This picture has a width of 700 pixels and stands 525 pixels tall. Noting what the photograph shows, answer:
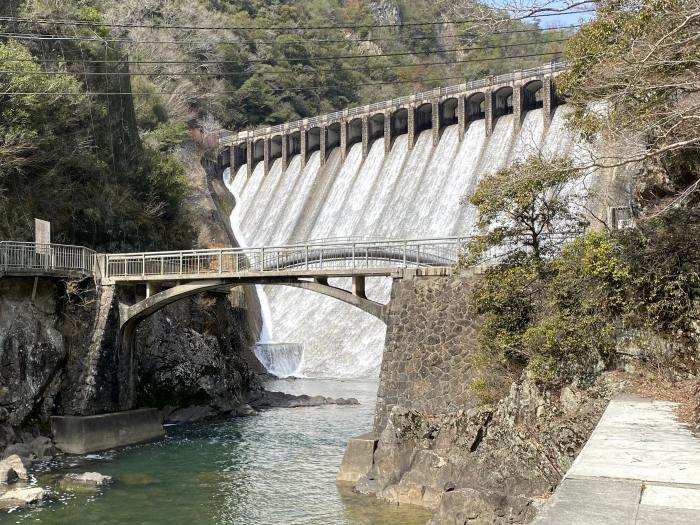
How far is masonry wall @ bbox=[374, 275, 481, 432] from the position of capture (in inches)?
802

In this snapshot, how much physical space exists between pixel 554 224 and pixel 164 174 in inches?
856

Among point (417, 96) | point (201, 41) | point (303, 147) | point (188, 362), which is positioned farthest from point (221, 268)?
Result: point (201, 41)

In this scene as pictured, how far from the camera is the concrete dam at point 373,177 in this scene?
155 feet

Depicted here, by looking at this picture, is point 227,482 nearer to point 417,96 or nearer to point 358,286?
point 358,286

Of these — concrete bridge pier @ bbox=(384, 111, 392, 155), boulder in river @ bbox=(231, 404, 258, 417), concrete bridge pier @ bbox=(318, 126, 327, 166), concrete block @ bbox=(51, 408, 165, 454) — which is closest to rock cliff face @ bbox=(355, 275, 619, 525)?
concrete block @ bbox=(51, 408, 165, 454)

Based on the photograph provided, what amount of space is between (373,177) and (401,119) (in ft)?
16.9

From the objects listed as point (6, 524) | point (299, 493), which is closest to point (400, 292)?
point (299, 493)

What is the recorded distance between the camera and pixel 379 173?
56.3m

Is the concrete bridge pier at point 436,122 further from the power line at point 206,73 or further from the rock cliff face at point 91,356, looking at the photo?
the rock cliff face at point 91,356

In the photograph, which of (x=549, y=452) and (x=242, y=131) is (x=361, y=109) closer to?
(x=242, y=131)

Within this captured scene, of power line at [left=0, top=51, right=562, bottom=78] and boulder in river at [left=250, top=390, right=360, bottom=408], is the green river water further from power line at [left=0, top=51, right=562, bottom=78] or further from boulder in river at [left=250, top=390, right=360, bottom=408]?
power line at [left=0, top=51, right=562, bottom=78]

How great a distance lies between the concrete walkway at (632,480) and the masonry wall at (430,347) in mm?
10088

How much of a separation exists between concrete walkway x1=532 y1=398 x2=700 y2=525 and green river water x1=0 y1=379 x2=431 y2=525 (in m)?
8.57

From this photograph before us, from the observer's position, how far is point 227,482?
21.2m
